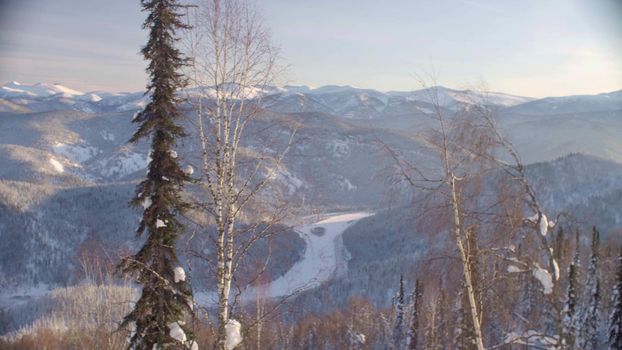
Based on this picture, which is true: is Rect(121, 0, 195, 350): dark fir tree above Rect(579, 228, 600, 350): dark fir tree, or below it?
above

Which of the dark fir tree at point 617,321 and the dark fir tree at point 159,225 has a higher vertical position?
the dark fir tree at point 159,225

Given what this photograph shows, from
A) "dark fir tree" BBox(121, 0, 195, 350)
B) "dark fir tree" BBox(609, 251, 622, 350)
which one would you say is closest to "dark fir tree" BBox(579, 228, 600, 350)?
"dark fir tree" BBox(609, 251, 622, 350)

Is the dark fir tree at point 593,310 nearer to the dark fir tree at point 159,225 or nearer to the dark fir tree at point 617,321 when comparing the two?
the dark fir tree at point 617,321

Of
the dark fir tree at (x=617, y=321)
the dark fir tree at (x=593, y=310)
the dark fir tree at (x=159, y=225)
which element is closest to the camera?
the dark fir tree at (x=159, y=225)

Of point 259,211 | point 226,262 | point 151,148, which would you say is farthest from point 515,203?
point 151,148

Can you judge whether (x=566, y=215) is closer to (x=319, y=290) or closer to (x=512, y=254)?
(x=512, y=254)

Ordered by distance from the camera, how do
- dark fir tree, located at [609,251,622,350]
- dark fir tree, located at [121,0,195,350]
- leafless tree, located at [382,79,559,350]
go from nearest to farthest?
leafless tree, located at [382,79,559,350], dark fir tree, located at [121,0,195,350], dark fir tree, located at [609,251,622,350]

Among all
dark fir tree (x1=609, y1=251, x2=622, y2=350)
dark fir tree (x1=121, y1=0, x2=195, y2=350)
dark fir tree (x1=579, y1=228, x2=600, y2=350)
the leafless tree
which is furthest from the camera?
dark fir tree (x1=579, y1=228, x2=600, y2=350)

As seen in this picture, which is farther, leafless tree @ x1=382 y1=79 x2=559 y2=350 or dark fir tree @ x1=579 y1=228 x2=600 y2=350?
dark fir tree @ x1=579 y1=228 x2=600 y2=350

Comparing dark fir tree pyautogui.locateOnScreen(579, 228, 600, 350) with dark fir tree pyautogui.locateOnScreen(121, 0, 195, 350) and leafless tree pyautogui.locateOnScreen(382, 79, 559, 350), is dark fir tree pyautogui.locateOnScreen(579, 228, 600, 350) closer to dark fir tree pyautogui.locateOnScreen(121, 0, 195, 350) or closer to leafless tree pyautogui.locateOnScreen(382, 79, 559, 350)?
leafless tree pyautogui.locateOnScreen(382, 79, 559, 350)

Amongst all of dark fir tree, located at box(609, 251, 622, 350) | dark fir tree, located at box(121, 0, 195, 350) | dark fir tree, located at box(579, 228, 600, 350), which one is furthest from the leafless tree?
dark fir tree, located at box(579, 228, 600, 350)

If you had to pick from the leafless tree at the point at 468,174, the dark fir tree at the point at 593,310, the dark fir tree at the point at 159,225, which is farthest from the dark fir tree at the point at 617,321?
the dark fir tree at the point at 159,225

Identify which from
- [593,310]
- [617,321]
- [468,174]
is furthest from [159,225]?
[593,310]
